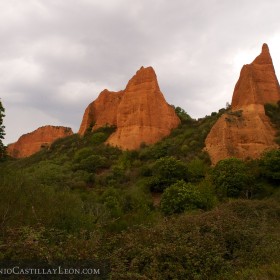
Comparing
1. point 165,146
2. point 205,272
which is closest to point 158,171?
point 165,146

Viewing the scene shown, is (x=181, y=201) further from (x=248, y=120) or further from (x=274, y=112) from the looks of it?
(x=274, y=112)

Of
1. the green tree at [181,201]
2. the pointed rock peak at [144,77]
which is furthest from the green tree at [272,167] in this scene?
the pointed rock peak at [144,77]

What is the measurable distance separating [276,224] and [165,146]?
22.6 m

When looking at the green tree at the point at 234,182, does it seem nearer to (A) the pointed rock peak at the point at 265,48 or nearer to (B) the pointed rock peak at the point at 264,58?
(B) the pointed rock peak at the point at 264,58

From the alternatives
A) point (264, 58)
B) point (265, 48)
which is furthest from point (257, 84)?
point (265, 48)

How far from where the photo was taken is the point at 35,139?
7581cm

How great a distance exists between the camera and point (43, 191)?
1279 centimetres

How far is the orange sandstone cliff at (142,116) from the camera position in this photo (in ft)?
142

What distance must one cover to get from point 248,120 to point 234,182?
33.3 feet

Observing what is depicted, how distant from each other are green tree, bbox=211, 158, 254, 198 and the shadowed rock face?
4.82 m

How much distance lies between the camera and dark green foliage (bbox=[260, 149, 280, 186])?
2648 centimetres

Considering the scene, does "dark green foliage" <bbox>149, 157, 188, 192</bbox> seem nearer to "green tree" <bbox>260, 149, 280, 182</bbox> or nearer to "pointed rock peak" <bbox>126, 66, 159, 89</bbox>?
"green tree" <bbox>260, 149, 280, 182</bbox>

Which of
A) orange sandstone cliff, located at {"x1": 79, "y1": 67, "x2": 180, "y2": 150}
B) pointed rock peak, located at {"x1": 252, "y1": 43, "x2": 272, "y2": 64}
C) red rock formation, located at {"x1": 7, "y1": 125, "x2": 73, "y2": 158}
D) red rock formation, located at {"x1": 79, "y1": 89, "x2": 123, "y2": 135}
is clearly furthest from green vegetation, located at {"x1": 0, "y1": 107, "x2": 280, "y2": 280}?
red rock formation, located at {"x1": 7, "y1": 125, "x2": 73, "y2": 158}

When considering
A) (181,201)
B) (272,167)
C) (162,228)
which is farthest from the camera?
(272,167)
